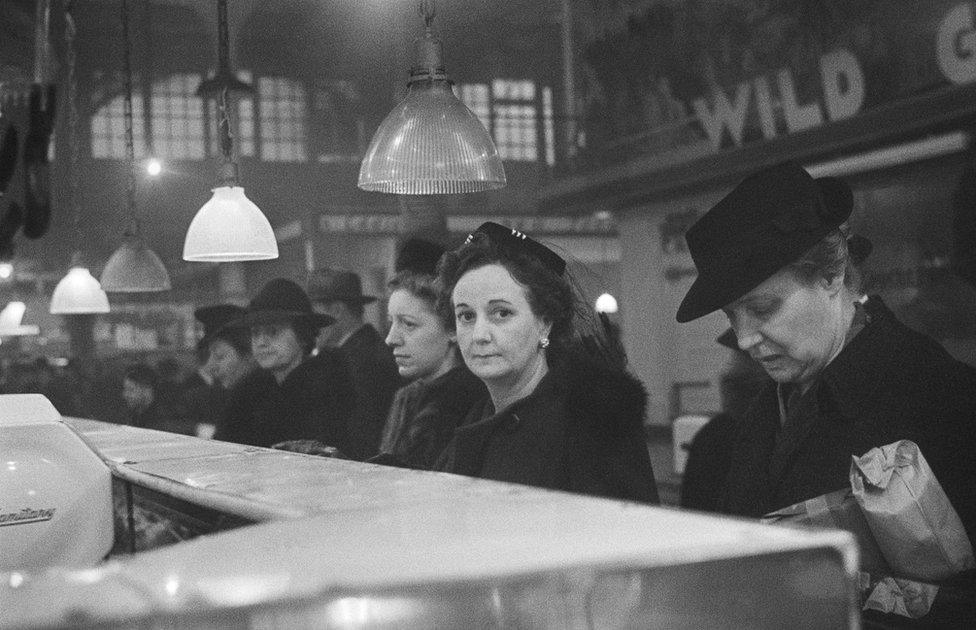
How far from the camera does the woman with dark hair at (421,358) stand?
306 centimetres

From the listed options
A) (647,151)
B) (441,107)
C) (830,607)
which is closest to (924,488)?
(830,607)

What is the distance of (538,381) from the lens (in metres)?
2.43

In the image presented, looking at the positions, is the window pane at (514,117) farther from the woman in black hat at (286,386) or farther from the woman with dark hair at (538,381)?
the woman with dark hair at (538,381)

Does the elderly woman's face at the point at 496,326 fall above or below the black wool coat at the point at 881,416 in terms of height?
above

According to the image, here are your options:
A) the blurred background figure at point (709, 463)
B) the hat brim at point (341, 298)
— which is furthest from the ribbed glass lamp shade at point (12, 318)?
the blurred background figure at point (709, 463)

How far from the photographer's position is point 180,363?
11102 mm

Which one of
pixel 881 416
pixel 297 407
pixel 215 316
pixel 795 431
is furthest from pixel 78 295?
pixel 881 416

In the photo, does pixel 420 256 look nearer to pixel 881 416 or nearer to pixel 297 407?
pixel 297 407

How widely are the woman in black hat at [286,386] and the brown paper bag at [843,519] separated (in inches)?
115

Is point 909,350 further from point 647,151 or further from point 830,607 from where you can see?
point 647,151

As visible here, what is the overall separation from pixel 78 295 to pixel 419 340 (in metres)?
3.94

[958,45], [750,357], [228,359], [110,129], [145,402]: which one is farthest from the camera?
[110,129]

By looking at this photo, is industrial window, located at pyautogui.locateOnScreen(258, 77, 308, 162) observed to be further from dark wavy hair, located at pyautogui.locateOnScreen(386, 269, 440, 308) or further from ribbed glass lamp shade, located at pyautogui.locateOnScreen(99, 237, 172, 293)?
dark wavy hair, located at pyautogui.locateOnScreen(386, 269, 440, 308)

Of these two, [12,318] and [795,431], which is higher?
[12,318]
